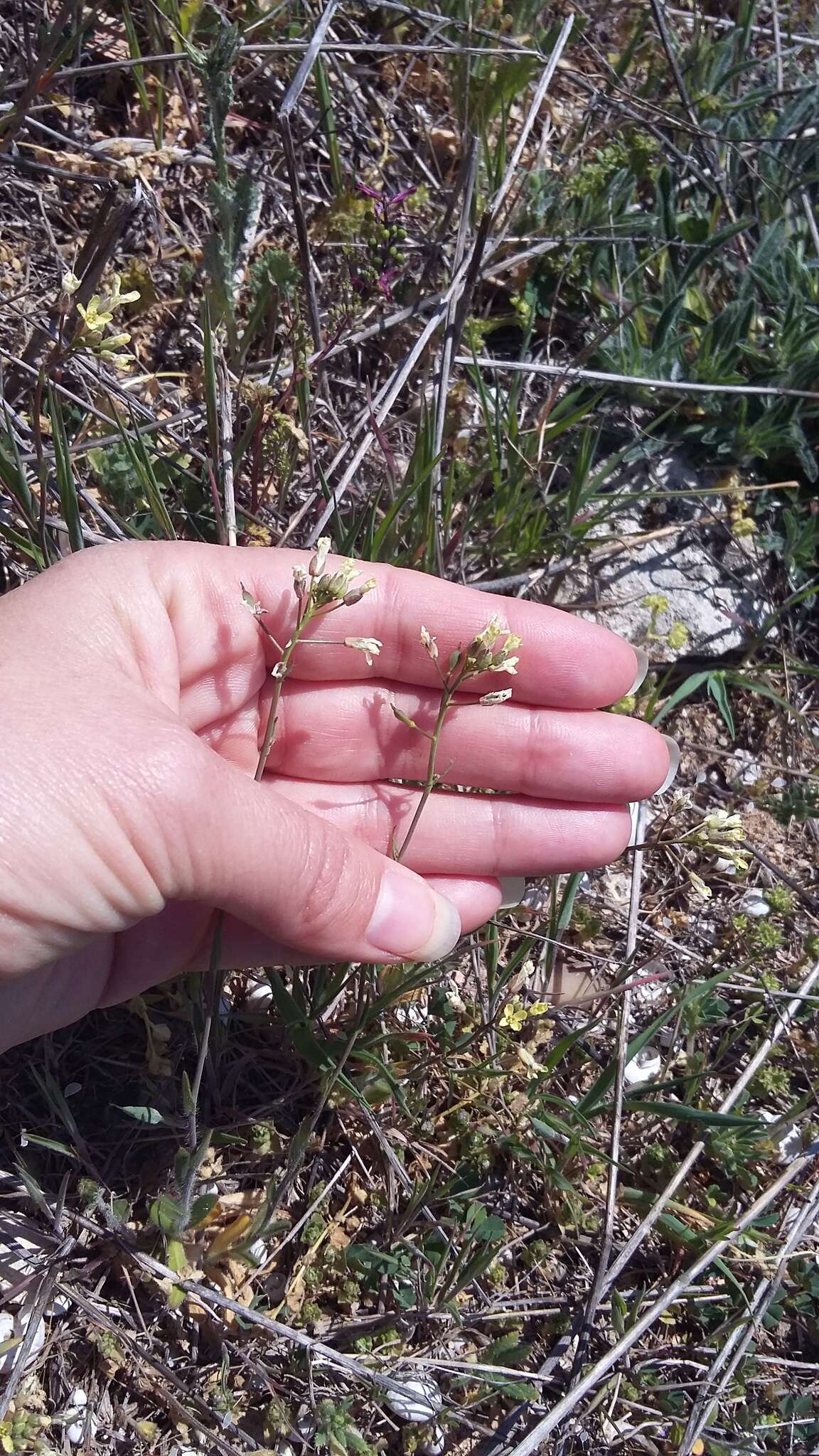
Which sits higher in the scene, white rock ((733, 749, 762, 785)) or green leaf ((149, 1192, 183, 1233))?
white rock ((733, 749, 762, 785))

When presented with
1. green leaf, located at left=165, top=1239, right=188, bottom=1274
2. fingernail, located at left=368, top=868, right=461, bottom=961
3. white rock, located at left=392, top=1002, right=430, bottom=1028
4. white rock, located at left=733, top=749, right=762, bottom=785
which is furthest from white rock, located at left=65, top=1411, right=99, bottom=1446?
white rock, located at left=733, top=749, right=762, bottom=785

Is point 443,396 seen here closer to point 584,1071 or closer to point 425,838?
point 425,838

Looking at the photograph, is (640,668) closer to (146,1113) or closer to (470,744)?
(470,744)

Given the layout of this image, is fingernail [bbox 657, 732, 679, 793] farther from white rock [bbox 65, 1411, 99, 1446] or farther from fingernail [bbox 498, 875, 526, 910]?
white rock [bbox 65, 1411, 99, 1446]

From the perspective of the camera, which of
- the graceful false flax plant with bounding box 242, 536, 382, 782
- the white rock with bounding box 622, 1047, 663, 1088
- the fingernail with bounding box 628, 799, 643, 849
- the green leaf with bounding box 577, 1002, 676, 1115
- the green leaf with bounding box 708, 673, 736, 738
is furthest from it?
the green leaf with bounding box 708, 673, 736, 738

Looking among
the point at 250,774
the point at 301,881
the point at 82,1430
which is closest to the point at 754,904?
the point at 250,774

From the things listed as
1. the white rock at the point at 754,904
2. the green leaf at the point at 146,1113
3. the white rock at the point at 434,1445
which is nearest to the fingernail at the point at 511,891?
the white rock at the point at 754,904

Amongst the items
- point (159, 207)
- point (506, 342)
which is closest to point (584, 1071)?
point (506, 342)
